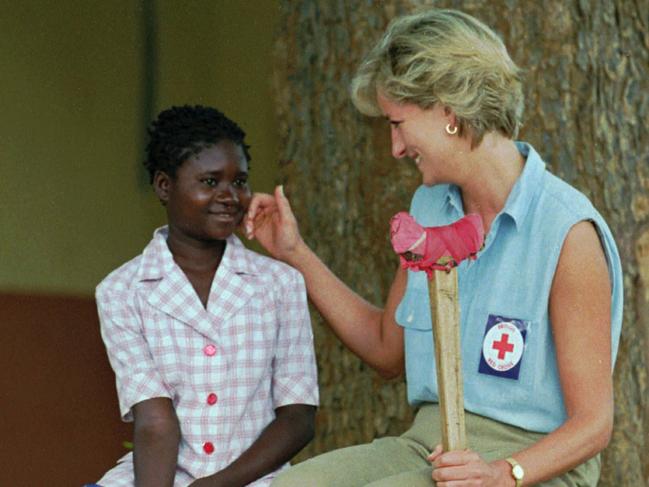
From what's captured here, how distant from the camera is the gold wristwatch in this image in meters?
3.14

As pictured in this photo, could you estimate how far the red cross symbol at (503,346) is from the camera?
336 cm

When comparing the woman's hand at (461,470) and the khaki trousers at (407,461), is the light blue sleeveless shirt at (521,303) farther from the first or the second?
the woman's hand at (461,470)

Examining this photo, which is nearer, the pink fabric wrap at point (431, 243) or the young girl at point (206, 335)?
the pink fabric wrap at point (431, 243)

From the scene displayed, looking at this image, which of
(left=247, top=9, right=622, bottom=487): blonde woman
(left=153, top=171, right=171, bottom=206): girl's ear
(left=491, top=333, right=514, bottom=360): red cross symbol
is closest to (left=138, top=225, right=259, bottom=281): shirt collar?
(left=153, top=171, right=171, bottom=206): girl's ear

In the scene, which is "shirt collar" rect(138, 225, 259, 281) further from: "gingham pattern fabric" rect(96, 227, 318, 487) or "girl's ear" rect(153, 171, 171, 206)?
"girl's ear" rect(153, 171, 171, 206)

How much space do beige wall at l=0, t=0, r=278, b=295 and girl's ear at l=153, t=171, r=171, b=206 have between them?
1.35 meters

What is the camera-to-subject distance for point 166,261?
3762mm

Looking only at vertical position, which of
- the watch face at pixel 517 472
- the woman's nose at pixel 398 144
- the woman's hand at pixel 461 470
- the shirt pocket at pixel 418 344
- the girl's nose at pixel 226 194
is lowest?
the watch face at pixel 517 472

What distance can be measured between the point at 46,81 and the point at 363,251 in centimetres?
144

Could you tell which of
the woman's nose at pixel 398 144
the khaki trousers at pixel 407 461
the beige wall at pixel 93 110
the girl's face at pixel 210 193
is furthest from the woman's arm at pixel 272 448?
the beige wall at pixel 93 110

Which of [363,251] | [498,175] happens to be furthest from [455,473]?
[363,251]

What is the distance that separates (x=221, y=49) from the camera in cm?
583

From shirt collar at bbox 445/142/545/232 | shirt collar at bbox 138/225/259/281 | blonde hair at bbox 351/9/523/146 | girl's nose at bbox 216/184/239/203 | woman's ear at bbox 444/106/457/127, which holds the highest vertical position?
blonde hair at bbox 351/9/523/146

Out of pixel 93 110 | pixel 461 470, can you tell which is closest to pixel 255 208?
pixel 461 470
